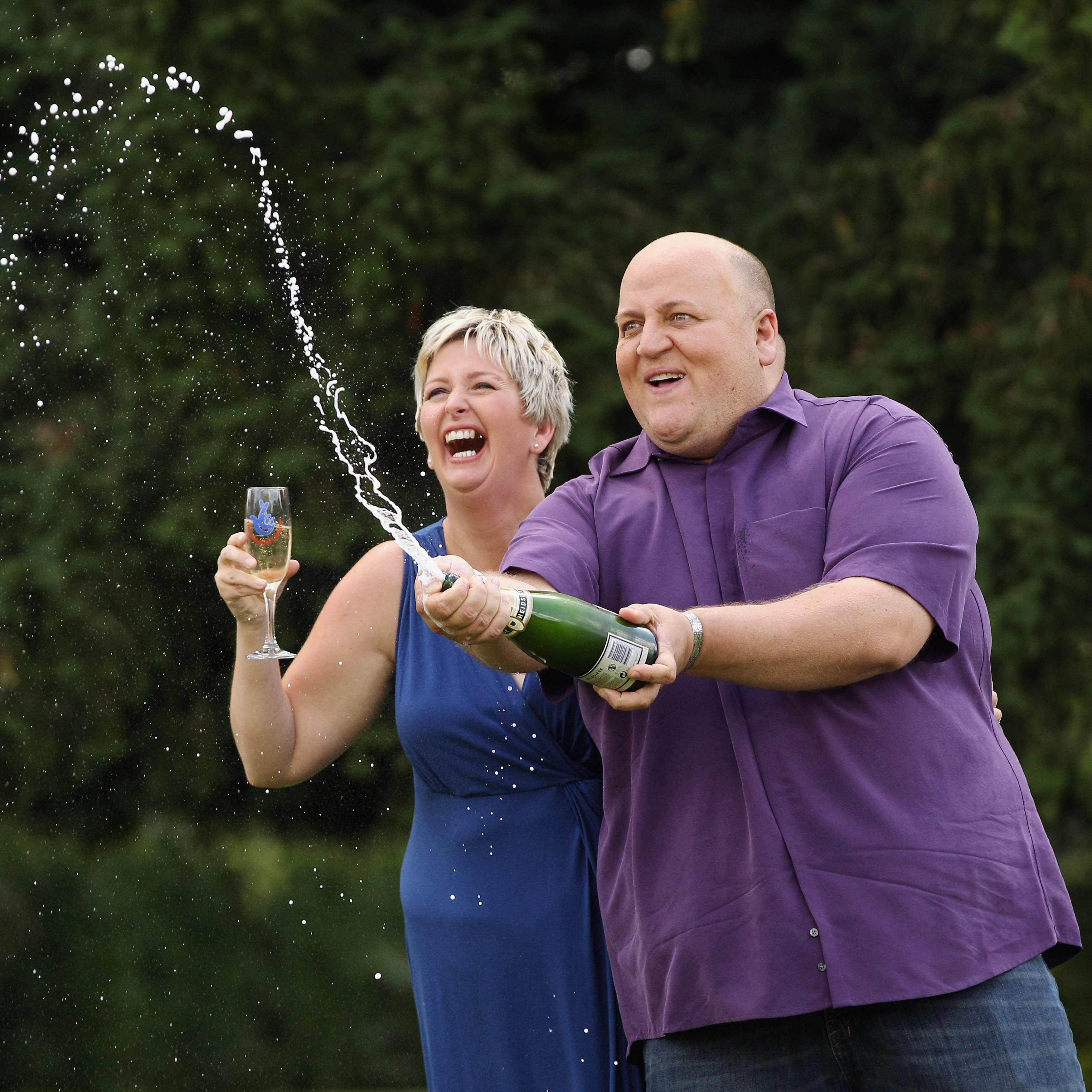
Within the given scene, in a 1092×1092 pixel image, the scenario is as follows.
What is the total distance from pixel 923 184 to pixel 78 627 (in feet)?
17.9

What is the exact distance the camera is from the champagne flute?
117 inches

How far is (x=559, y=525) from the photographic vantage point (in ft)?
8.23

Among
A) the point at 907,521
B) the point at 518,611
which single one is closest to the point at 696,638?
the point at 518,611

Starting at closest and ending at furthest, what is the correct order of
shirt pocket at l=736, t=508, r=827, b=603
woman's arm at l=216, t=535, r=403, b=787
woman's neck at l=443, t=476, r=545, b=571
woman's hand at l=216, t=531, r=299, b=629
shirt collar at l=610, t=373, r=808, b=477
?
shirt pocket at l=736, t=508, r=827, b=603
shirt collar at l=610, t=373, r=808, b=477
woman's hand at l=216, t=531, r=299, b=629
woman's arm at l=216, t=535, r=403, b=787
woman's neck at l=443, t=476, r=545, b=571

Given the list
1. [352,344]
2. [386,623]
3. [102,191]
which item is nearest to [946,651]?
[386,623]

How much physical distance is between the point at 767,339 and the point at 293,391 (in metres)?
5.31

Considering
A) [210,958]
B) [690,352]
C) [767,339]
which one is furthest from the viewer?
[210,958]

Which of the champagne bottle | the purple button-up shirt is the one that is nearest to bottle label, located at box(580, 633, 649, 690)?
the champagne bottle

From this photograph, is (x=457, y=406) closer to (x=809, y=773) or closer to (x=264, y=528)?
(x=264, y=528)

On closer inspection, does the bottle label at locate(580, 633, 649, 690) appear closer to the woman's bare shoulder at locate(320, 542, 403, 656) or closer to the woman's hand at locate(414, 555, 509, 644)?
the woman's hand at locate(414, 555, 509, 644)

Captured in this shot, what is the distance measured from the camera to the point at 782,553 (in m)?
2.39

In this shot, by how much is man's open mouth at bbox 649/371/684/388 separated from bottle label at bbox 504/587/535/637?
601 mm

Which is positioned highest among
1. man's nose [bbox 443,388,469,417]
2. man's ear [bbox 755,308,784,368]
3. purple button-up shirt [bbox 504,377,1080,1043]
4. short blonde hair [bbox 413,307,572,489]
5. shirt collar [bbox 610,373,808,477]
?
short blonde hair [bbox 413,307,572,489]

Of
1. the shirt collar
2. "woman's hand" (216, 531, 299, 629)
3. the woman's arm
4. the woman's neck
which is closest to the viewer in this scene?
the shirt collar
